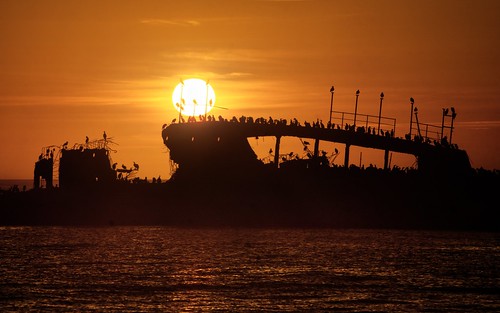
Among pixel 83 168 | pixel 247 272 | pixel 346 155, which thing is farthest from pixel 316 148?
pixel 247 272

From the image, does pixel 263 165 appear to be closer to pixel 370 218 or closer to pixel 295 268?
pixel 370 218

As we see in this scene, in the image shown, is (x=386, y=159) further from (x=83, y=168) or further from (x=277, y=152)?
(x=83, y=168)

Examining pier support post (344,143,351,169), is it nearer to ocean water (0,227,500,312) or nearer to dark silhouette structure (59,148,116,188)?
ocean water (0,227,500,312)

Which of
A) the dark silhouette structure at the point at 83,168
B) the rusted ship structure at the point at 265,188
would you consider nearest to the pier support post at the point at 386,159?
the rusted ship structure at the point at 265,188

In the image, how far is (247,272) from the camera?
63031 millimetres

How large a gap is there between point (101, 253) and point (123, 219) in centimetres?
4300

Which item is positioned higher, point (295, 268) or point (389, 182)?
point (389, 182)

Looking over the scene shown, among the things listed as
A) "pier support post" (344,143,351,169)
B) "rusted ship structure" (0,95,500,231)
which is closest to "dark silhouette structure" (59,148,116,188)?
"rusted ship structure" (0,95,500,231)

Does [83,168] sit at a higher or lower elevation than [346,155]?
lower

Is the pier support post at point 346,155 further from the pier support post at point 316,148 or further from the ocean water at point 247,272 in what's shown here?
the ocean water at point 247,272

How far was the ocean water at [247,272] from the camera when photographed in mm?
49781

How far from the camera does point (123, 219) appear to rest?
384 ft

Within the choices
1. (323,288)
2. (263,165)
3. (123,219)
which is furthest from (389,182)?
(323,288)

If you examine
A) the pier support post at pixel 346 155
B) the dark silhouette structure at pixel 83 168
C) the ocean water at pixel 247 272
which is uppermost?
the pier support post at pixel 346 155
